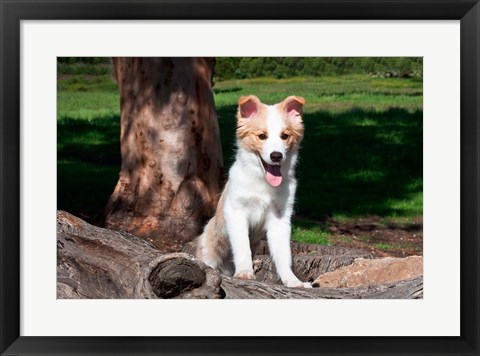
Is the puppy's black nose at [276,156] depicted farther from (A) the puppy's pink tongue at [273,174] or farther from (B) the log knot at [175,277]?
(B) the log knot at [175,277]

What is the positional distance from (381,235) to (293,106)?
454 cm

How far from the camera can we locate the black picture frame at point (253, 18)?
17.1 ft

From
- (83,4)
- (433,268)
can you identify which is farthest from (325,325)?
(83,4)

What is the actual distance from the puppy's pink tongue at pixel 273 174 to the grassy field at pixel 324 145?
11.8 feet

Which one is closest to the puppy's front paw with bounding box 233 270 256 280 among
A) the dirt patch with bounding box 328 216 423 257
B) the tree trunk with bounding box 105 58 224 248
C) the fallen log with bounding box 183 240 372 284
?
the fallen log with bounding box 183 240 372 284

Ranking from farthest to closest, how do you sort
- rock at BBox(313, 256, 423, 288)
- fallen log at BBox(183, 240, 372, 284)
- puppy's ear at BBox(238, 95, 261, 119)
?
1. fallen log at BBox(183, 240, 372, 284)
2. rock at BBox(313, 256, 423, 288)
3. puppy's ear at BBox(238, 95, 261, 119)

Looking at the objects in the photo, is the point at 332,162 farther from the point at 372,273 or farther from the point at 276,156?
the point at 276,156

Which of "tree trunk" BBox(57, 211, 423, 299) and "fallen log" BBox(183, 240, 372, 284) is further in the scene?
"fallen log" BBox(183, 240, 372, 284)

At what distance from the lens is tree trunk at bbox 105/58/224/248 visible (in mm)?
8922

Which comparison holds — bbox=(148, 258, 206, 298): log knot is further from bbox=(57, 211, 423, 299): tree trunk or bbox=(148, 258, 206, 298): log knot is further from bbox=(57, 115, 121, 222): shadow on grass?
bbox=(57, 115, 121, 222): shadow on grass

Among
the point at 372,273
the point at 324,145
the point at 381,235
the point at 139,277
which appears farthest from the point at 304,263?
the point at 324,145

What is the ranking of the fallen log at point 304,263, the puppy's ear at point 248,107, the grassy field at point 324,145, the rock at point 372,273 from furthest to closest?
the grassy field at point 324,145, the fallen log at point 304,263, the rock at point 372,273, the puppy's ear at point 248,107

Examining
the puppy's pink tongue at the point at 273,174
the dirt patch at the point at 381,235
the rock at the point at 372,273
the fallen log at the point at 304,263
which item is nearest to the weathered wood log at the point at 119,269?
the puppy's pink tongue at the point at 273,174

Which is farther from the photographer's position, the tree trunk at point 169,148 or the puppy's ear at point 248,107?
the tree trunk at point 169,148
